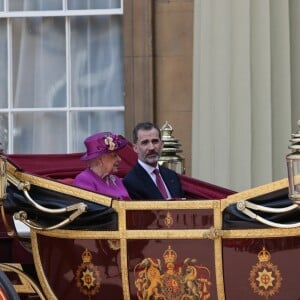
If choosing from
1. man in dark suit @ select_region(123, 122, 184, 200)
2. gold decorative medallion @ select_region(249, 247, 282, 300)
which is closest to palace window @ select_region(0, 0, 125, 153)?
man in dark suit @ select_region(123, 122, 184, 200)

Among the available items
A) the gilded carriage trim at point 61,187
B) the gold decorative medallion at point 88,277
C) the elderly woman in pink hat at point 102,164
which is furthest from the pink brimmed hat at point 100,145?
the gold decorative medallion at point 88,277

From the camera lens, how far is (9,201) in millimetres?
6703

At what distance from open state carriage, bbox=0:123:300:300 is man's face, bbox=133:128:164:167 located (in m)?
0.80

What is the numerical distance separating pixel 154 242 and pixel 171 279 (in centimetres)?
19

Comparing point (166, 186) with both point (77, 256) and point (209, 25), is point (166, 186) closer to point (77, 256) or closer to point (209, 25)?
point (77, 256)

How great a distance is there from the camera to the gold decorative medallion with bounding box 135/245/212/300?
6.45 meters

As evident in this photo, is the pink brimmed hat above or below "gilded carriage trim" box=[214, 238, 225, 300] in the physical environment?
above

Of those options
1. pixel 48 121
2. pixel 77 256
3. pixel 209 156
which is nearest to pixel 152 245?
pixel 77 256

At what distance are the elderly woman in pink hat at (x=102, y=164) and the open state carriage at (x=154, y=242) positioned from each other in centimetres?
38

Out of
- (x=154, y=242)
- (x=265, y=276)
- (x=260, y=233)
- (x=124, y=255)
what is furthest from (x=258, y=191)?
(x=124, y=255)

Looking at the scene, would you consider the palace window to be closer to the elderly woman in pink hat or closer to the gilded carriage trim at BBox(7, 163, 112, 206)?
the elderly woman in pink hat

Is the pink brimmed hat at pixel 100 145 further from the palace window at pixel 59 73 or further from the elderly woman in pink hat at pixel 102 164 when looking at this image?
the palace window at pixel 59 73

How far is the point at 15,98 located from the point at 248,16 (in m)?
1.95

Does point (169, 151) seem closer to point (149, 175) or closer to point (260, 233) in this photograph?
point (149, 175)
